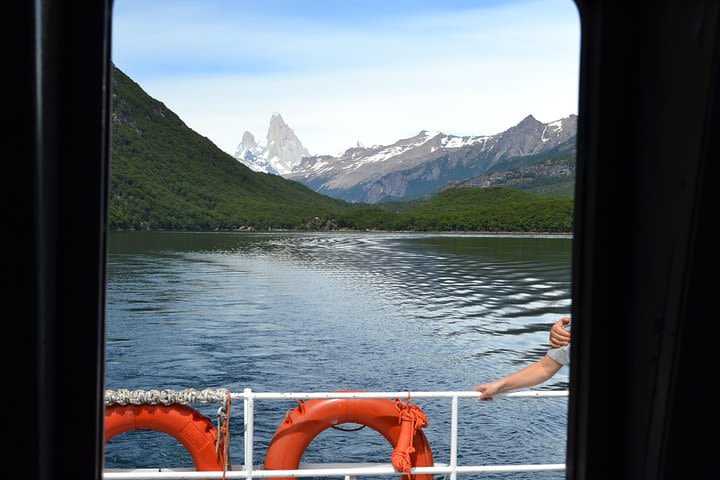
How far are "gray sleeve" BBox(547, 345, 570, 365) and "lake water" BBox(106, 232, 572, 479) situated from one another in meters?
10.6

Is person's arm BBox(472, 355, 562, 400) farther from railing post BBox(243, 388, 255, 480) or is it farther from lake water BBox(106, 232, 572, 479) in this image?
lake water BBox(106, 232, 572, 479)

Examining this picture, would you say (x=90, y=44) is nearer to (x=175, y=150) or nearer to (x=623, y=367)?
(x=623, y=367)

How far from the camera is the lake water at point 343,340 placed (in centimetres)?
1415

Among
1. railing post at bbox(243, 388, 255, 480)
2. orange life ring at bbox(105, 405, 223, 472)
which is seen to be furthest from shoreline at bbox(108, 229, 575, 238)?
railing post at bbox(243, 388, 255, 480)

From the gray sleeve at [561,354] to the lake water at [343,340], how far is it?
1063 centimetres

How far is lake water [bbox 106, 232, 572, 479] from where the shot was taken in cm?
1415

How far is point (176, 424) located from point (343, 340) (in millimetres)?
21583

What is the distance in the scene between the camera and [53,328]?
1251mm

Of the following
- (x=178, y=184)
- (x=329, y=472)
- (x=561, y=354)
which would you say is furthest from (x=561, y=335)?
(x=178, y=184)

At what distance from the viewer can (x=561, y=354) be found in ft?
5.93

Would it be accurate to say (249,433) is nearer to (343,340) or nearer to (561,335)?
(561,335)

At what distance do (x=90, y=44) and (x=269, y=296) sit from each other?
36.8 meters

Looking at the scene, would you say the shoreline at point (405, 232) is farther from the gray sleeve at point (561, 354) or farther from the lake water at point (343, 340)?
the gray sleeve at point (561, 354)

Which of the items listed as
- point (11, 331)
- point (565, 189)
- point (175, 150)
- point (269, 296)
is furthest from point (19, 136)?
point (565, 189)
